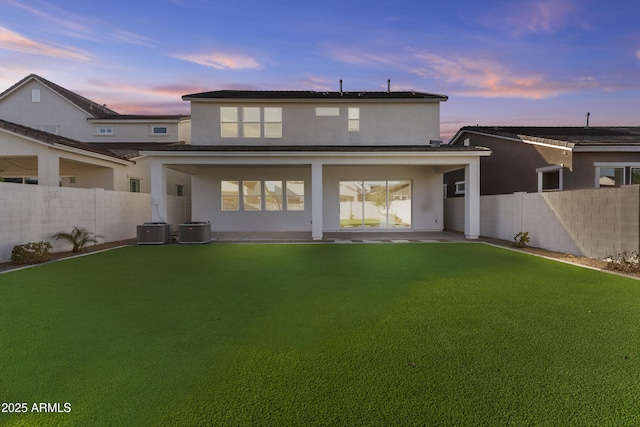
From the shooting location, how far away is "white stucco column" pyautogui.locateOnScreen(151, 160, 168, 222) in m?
13.1

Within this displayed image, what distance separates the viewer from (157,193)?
1309 cm

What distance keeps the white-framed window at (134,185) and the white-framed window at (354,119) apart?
11551 millimetres

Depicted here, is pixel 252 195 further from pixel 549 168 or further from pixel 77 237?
pixel 549 168

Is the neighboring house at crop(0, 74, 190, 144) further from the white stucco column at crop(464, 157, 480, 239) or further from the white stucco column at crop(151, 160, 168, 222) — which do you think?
the white stucco column at crop(464, 157, 480, 239)

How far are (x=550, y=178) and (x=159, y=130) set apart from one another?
21.9m

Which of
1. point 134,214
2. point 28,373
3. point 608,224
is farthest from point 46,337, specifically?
point 134,214

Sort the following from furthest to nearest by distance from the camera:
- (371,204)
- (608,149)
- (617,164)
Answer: (371,204)
(617,164)
(608,149)

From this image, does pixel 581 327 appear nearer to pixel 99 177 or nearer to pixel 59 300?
pixel 59 300

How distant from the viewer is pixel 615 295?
5.42 m

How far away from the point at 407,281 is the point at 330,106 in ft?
36.4

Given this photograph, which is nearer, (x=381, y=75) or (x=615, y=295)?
(x=615, y=295)

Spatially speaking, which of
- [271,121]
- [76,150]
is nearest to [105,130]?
[76,150]

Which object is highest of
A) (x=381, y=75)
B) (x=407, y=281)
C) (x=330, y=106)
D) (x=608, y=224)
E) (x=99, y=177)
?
(x=381, y=75)

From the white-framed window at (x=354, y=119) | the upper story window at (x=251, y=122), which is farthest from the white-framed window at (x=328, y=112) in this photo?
the upper story window at (x=251, y=122)
